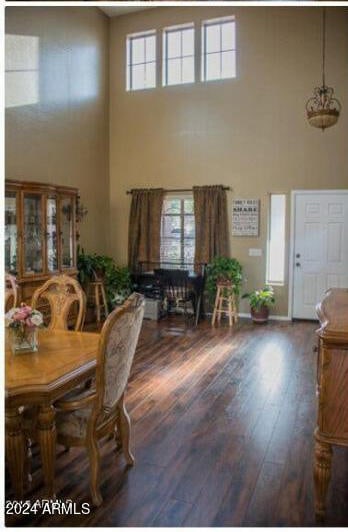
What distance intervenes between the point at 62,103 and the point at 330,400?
19.7 feet

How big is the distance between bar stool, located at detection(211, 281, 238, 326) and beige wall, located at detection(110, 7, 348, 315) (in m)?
0.57

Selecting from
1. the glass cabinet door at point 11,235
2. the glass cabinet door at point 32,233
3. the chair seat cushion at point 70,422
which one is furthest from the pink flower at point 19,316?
the glass cabinet door at point 32,233

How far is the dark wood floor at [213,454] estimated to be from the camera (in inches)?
85.4

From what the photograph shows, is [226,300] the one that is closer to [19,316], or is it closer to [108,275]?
[108,275]

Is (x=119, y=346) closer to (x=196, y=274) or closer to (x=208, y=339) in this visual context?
(x=208, y=339)

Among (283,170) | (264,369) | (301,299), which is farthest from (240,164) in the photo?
(264,369)

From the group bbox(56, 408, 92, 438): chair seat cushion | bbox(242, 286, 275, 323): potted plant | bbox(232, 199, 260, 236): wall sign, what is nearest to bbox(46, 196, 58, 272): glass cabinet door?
bbox(232, 199, 260, 236): wall sign

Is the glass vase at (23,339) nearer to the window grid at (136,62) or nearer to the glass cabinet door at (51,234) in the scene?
the glass cabinet door at (51,234)

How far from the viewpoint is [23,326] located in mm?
2410

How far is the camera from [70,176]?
679cm

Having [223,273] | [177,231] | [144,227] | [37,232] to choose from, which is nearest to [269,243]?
[223,273]

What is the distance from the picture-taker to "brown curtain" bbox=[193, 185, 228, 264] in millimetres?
7082

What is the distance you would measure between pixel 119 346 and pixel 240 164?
17.8 ft

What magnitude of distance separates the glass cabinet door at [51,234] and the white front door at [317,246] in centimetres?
369
